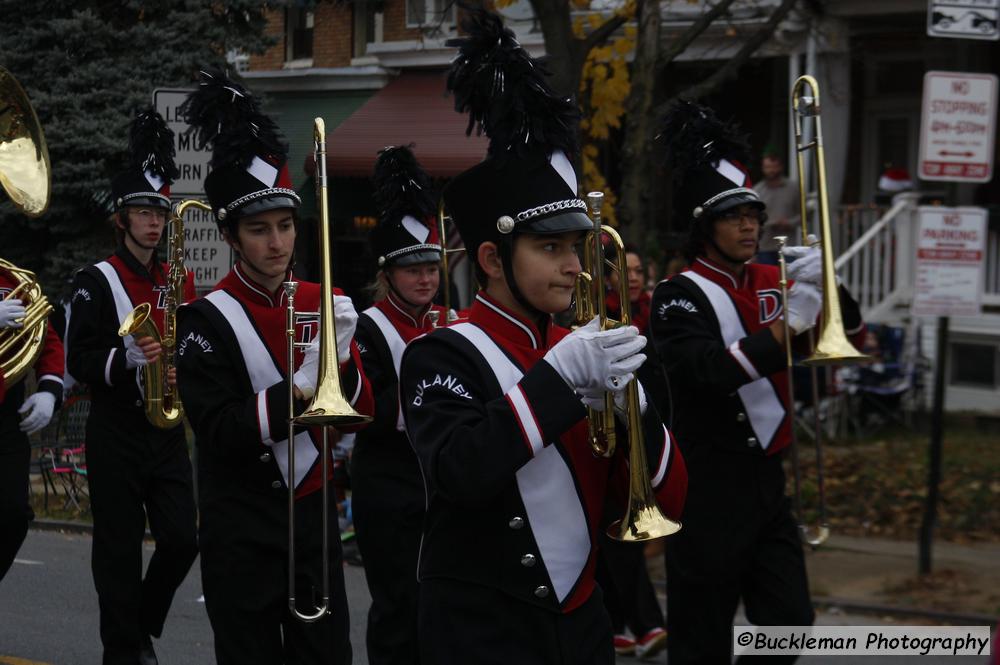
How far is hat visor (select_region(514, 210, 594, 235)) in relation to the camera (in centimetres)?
388

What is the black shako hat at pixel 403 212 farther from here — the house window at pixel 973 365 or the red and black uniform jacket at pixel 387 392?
the house window at pixel 973 365

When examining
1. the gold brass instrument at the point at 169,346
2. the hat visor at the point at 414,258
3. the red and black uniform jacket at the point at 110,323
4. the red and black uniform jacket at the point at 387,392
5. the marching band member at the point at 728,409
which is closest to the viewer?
the marching band member at the point at 728,409

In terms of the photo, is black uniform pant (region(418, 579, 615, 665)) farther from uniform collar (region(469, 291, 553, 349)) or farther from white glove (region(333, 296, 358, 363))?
white glove (region(333, 296, 358, 363))

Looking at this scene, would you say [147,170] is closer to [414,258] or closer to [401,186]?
[401,186]

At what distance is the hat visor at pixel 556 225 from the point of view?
3.88 m

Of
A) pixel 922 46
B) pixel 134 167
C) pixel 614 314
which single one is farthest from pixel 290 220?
pixel 922 46

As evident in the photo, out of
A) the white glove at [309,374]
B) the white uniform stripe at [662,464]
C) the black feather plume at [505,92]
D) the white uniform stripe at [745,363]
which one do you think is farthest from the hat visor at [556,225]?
the white uniform stripe at [745,363]

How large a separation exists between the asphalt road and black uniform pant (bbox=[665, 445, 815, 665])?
2.22 meters

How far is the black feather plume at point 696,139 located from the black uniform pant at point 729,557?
1.19 m

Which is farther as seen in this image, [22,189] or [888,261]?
[888,261]

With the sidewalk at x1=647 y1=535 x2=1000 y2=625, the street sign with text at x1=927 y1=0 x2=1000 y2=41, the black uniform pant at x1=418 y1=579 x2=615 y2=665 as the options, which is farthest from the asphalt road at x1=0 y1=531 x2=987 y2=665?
the black uniform pant at x1=418 y1=579 x2=615 y2=665

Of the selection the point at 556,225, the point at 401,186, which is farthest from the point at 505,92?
the point at 401,186

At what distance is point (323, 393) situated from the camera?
14.8 feet

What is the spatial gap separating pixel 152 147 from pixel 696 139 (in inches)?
108
